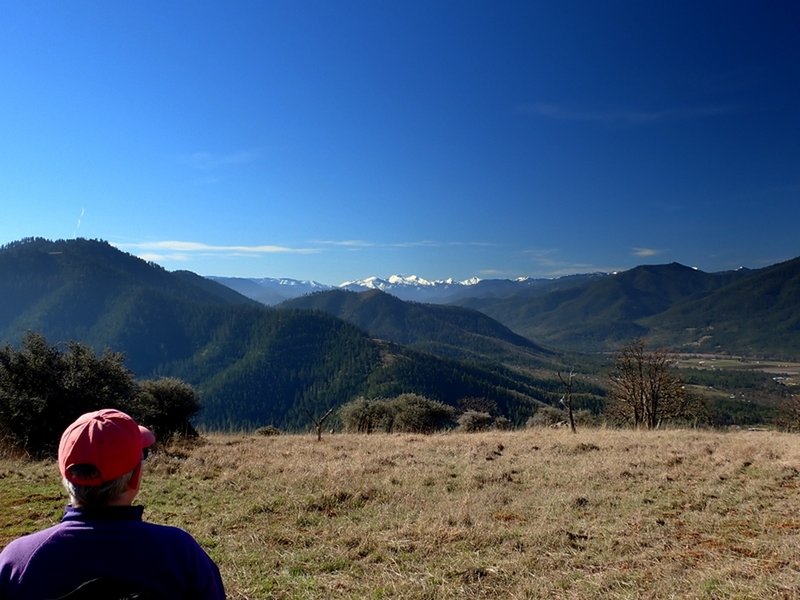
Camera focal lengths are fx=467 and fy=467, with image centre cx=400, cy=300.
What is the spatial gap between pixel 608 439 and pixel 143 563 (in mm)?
19942

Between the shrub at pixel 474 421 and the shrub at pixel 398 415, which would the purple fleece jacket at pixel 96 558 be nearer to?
the shrub at pixel 474 421

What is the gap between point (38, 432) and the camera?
16.7 meters

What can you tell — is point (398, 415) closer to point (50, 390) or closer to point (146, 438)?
point (50, 390)

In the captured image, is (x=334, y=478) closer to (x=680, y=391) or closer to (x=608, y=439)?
(x=608, y=439)

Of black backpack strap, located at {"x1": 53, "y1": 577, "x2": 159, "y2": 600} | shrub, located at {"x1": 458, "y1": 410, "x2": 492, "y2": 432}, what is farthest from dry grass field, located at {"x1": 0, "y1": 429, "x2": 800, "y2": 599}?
shrub, located at {"x1": 458, "y1": 410, "x2": 492, "y2": 432}

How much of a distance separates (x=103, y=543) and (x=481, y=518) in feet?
26.1

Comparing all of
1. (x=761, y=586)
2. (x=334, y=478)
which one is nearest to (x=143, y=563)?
(x=761, y=586)

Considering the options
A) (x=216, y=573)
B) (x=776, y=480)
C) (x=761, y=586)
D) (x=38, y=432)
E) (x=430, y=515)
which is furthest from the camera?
(x=38, y=432)

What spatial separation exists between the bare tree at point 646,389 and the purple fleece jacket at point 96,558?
3924 cm

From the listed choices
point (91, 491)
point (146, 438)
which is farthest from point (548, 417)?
point (91, 491)

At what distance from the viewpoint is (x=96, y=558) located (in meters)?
2.28

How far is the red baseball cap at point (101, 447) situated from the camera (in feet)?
7.91

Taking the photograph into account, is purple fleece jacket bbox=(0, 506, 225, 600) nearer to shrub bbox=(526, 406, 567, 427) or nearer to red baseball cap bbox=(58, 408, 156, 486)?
red baseball cap bbox=(58, 408, 156, 486)

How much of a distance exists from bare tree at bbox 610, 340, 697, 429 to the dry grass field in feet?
70.2
